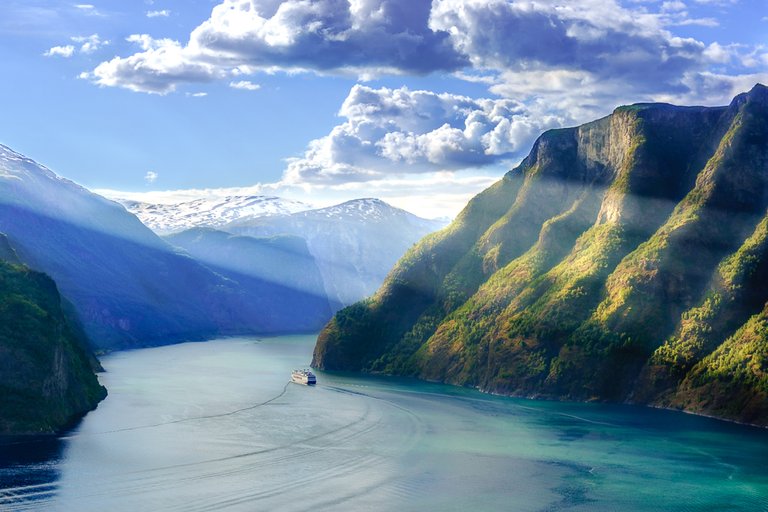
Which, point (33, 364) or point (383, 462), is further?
point (33, 364)

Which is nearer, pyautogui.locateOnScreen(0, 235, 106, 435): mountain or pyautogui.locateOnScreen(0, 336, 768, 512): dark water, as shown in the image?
pyautogui.locateOnScreen(0, 336, 768, 512): dark water

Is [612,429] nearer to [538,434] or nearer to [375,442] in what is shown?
[538,434]

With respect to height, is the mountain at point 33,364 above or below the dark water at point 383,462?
above

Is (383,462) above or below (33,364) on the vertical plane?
below

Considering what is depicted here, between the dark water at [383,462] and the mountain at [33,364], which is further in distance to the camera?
the mountain at [33,364]

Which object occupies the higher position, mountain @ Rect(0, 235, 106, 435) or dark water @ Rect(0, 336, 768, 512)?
mountain @ Rect(0, 235, 106, 435)
